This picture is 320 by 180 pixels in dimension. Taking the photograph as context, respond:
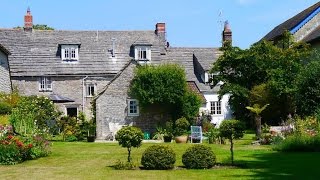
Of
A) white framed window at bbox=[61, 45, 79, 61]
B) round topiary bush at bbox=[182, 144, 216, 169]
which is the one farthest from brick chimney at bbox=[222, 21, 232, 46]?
round topiary bush at bbox=[182, 144, 216, 169]

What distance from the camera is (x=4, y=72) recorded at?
4350 centimetres

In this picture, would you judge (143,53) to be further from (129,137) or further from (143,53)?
(129,137)

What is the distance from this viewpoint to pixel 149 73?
1453 inches

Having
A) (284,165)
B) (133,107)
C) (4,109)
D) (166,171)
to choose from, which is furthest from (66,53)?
(284,165)

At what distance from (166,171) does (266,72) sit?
22.0m

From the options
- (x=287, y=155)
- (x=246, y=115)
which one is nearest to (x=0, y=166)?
(x=287, y=155)

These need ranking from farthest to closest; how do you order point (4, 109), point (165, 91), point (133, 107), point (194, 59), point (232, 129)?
point (194, 59), point (133, 107), point (165, 91), point (4, 109), point (232, 129)

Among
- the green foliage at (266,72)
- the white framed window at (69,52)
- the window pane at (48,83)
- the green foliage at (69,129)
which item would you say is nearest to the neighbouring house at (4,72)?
the window pane at (48,83)

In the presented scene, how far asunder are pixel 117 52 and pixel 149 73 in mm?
12981

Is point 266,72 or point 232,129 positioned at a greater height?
point 266,72

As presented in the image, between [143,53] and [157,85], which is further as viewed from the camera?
[143,53]

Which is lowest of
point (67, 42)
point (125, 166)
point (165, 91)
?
point (125, 166)

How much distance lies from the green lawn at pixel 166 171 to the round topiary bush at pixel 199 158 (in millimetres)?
379

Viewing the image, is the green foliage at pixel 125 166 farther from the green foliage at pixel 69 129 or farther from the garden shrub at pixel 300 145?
the green foliage at pixel 69 129
